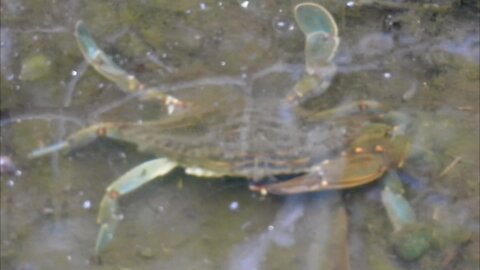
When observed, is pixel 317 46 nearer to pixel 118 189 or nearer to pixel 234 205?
pixel 234 205

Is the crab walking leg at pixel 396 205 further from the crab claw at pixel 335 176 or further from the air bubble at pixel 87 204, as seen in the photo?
the air bubble at pixel 87 204

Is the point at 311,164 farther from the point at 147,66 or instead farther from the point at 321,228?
the point at 147,66

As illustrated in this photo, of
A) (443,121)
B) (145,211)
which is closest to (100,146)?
(145,211)

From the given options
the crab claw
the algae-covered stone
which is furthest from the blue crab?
the algae-covered stone

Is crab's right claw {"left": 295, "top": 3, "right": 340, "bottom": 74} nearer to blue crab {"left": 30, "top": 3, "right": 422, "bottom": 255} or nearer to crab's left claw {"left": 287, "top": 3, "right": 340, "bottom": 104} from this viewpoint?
crab's left claw {"left": 287, "top": 3, "right": 340, "bottom": 104}

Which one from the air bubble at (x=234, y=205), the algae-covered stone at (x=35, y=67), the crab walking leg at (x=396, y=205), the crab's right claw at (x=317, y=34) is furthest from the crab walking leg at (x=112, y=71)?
the crab walking leg at (x=396, y=205)

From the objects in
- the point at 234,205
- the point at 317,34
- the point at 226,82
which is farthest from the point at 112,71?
the point at 317,34

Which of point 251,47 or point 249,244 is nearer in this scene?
point 249,244
